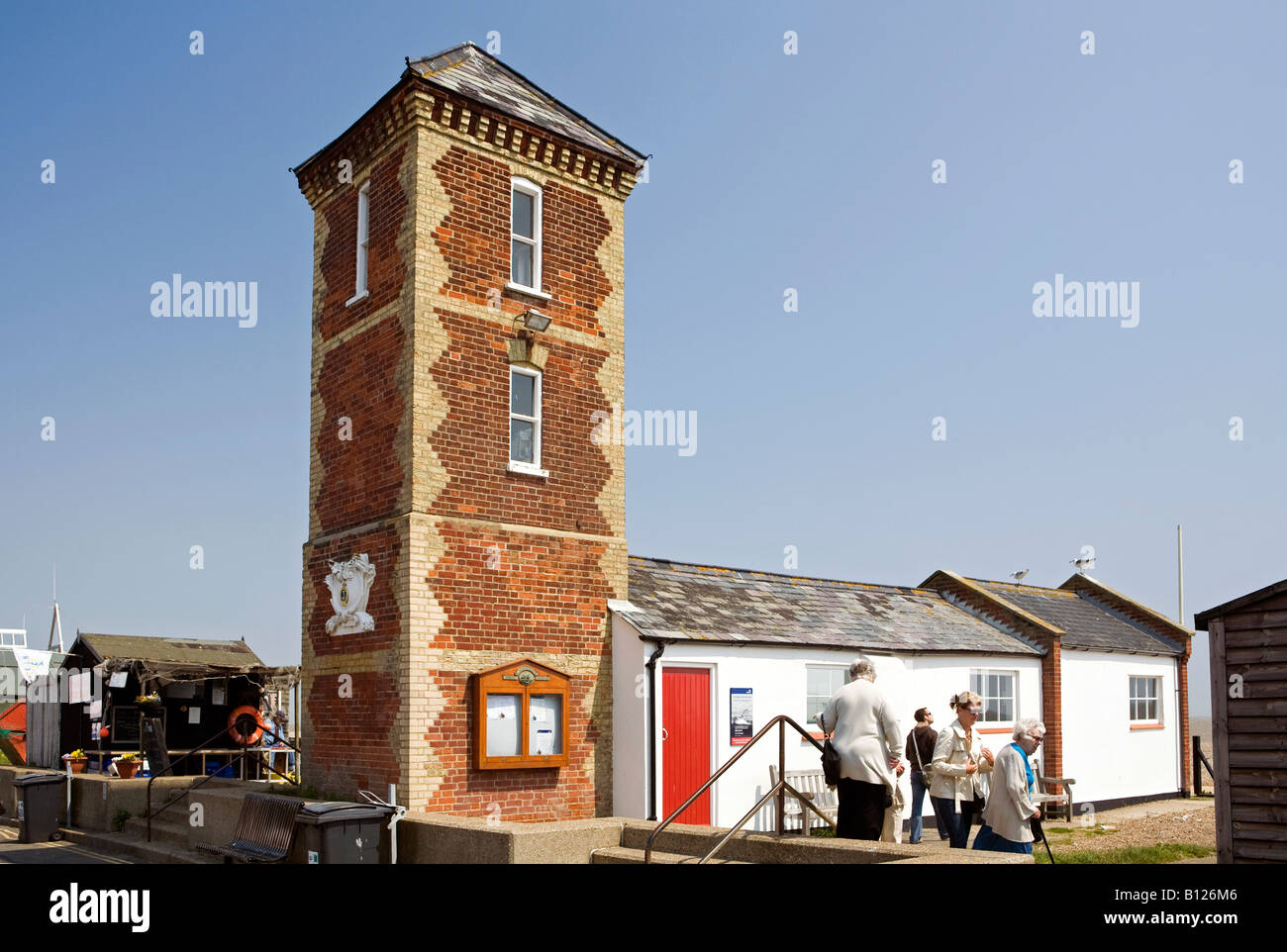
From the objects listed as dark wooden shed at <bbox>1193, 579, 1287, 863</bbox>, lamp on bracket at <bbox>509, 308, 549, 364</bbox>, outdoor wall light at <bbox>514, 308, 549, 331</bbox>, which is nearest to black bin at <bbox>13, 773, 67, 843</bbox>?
lamp on bracket at <bbox>509, 308, 549, 364</bbox>

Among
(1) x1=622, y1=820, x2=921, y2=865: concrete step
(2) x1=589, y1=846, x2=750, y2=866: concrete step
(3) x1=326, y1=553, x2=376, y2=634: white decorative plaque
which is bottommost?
(2) x1=589, y1=846, x2=750, y2=866: concrete step

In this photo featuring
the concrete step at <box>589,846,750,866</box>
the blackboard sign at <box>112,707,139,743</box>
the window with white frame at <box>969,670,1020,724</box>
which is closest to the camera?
the concrete step at <box>589,846,750,866</box>

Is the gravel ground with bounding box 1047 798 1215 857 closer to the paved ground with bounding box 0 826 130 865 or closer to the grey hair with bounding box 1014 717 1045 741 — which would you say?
the grey hair with bounding box 1014 717 1045 741

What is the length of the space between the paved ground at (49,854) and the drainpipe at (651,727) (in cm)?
693

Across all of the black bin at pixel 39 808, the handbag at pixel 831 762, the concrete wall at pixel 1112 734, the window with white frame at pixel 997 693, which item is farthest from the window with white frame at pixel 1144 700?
the black bin at pixel 39 808

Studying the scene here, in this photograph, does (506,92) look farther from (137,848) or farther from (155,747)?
(155,747)

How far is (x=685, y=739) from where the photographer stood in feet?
50.9

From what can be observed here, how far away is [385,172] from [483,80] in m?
2.15

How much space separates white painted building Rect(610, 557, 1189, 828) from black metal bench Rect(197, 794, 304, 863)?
466 cm

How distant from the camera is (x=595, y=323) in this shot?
53.6 feet

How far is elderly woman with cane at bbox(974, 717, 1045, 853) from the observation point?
927cm
